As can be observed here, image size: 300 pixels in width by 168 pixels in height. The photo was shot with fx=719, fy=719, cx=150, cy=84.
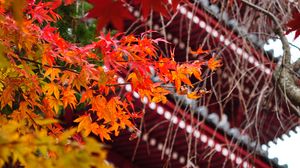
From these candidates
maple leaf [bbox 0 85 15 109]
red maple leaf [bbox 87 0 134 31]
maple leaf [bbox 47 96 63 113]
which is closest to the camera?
red maple leaf [bbox 87 0 134 31]

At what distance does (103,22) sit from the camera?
4.68 feet

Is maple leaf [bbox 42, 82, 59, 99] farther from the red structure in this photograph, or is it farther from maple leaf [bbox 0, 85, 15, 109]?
the red structure

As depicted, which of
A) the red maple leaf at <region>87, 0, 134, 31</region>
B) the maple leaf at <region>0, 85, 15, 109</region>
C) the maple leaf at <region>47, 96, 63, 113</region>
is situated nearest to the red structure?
the maple leaf at <region>47, 96, 63, 113</region>

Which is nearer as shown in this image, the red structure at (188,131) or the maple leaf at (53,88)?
the maple leaf at (53,88)

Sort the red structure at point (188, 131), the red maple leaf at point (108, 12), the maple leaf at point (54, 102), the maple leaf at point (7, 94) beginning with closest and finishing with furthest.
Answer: the red maple leaf at point (108, 12) → the maple leaf at point (7, 94) → the maple leaf at point (54, 102) → the red structure at point (188, 131)

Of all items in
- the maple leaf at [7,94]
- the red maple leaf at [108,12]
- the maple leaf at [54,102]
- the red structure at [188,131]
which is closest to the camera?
the red maple leaf at [108,12]

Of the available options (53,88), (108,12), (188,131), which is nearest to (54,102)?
(53,88)

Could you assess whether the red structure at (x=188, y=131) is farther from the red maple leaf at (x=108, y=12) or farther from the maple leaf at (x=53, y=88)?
A: the red maple leaf at (x=108, y=12)

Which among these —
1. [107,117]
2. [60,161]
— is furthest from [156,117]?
[60,161]

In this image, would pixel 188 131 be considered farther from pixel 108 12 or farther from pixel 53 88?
pixel 108 12

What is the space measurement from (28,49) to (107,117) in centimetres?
36

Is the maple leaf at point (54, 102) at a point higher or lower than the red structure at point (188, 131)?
higher

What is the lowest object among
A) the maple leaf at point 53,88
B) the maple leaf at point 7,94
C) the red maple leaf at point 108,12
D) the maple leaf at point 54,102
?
the maple leaf at point 54,102

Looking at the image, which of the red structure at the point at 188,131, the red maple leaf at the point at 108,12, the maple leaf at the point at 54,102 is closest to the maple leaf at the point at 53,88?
the maple leaf at the point at 54,102
